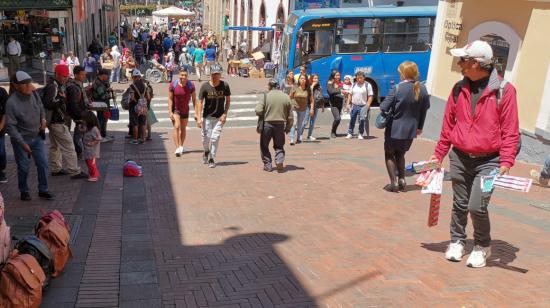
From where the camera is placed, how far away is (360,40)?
18672mm

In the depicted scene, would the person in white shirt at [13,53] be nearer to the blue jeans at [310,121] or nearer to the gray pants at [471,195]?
the blue jeans at [310,121]

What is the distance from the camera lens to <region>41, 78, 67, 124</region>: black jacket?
25.0ft

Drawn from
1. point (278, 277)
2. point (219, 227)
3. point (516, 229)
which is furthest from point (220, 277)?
point (516, 229)

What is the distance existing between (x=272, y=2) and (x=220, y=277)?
29.3 metres

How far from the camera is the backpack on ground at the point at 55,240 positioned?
4574mm

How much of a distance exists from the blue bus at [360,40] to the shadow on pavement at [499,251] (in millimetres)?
13745

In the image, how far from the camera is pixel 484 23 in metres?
11.2

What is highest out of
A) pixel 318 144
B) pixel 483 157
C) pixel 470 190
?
pixel 483 157

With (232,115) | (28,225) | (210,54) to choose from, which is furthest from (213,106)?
(210,54)

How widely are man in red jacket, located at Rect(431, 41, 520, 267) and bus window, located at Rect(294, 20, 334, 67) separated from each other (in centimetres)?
1426

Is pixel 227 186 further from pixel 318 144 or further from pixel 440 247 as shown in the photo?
pixel 318 144

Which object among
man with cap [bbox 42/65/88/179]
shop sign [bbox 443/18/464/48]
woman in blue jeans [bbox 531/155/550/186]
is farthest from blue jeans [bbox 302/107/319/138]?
man with cap [bbox 42/65/88/179]

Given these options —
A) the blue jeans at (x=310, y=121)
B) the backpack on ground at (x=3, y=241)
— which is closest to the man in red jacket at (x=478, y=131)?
the backpack on ground at (x=3, y=241)

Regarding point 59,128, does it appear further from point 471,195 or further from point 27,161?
point 471,195
